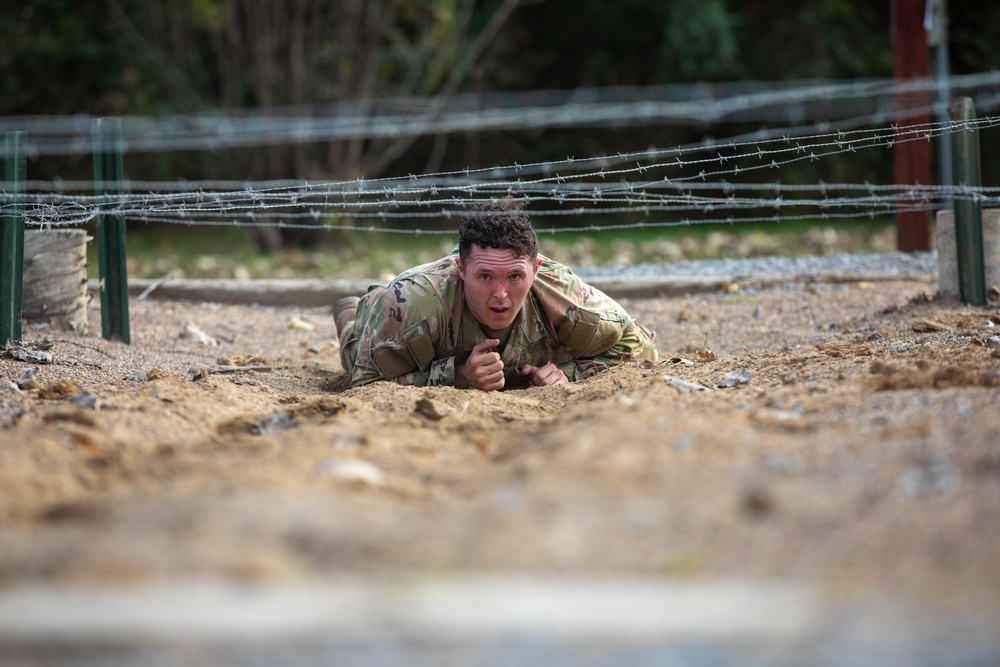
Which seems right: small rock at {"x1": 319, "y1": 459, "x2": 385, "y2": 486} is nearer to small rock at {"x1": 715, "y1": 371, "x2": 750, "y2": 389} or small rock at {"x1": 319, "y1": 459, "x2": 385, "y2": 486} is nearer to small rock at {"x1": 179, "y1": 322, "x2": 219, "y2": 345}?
small rock at {"x1": 715, "y1": 371, "x2": 750, "y2": 389}

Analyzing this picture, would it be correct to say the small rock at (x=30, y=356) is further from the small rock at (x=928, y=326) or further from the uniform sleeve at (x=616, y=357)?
the small rock at (x=928, y=326)

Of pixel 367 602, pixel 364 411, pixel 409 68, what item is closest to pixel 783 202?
pixel 364 411

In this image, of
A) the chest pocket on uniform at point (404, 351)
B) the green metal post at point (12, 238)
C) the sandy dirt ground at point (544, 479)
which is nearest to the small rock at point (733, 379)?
the sandy dirt ground at point (544, 479)

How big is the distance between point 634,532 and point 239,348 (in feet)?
14.6

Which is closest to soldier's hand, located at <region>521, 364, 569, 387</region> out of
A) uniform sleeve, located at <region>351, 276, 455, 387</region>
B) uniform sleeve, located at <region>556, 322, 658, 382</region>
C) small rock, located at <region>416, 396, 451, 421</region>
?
uniform sleeve, located at <region>556, 322, 658, 382</region>

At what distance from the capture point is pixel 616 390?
3.87 metres

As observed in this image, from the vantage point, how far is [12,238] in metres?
4.96

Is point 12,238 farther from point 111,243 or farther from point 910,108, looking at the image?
point 910,108

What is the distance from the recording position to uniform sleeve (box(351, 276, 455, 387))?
4.61 metres

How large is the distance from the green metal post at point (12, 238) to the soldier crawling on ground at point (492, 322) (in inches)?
62.9

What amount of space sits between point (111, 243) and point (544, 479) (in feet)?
13.3

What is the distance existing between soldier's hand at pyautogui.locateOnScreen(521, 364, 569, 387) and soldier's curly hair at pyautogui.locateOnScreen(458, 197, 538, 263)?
507mm

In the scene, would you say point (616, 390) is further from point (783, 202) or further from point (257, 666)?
point (257, 666)

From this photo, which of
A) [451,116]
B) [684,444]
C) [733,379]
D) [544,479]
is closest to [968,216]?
[733,379]
